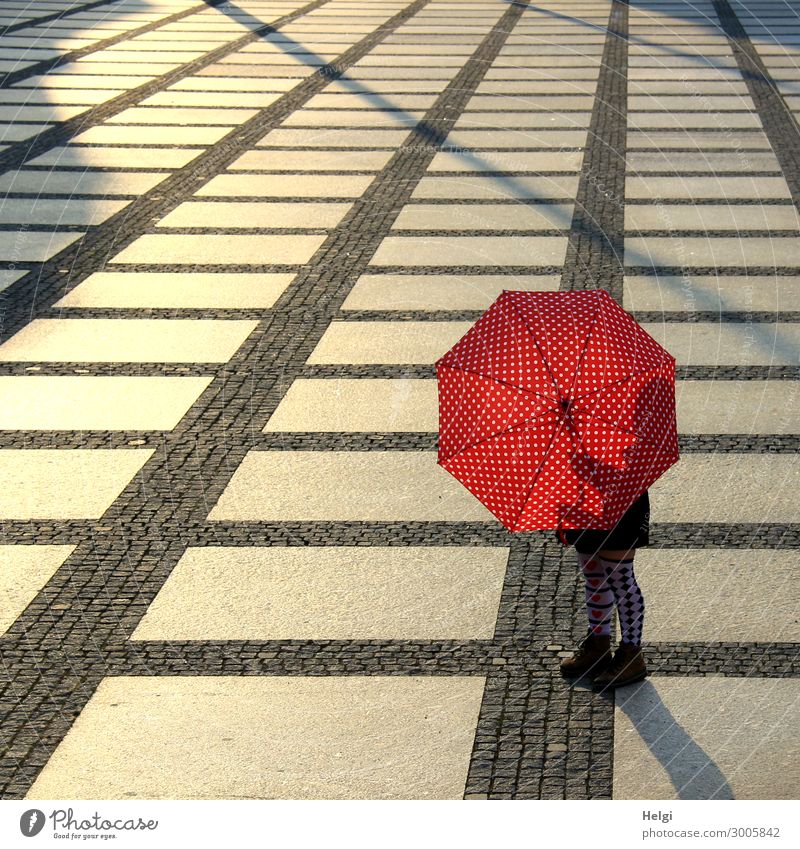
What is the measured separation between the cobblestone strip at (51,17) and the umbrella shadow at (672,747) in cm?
1847

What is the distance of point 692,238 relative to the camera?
10.1 m

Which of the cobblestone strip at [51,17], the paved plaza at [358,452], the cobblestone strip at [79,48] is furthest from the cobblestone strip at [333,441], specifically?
the cobblestone strip at [51,17]

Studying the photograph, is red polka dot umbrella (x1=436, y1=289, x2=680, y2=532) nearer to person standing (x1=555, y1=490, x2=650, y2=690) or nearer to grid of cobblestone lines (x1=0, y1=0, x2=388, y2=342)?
person standing (x1=555, y1=490, x2=650, y2=690)

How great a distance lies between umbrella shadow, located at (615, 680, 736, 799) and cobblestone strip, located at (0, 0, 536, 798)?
1024 millimetres

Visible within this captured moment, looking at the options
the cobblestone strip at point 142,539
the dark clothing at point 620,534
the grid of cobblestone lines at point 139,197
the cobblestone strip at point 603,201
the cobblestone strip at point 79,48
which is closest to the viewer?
the dark clothing at point 620,534

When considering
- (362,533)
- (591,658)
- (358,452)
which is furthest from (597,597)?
(358,452)

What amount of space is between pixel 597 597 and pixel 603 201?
6918mm

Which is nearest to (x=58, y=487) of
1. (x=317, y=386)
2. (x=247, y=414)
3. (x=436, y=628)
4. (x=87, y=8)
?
(x=247, y=414)

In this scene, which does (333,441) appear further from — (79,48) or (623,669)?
(79,48)

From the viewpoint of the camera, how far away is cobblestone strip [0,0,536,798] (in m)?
4.68

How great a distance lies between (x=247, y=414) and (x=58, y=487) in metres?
1.13

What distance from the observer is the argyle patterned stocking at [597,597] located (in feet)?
15.0

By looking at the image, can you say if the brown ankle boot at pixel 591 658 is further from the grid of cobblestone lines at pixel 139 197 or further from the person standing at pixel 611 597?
→ the grid of cobblestone lines at pixel 139 197

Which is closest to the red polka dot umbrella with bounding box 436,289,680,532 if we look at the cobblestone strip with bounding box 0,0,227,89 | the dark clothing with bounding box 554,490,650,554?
the dark clothing with bounding box 554,490,650,554
